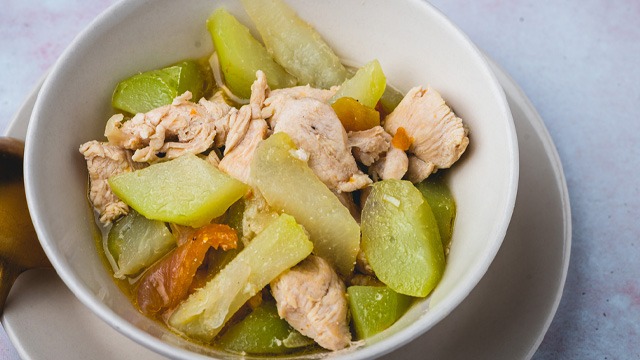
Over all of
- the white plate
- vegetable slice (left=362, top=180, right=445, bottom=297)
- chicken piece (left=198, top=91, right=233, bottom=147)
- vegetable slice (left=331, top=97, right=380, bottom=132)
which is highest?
vegetable slice (left=331, top=97, right=380, bottom=132)

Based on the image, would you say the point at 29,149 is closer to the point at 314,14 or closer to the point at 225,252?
the point at 225,252

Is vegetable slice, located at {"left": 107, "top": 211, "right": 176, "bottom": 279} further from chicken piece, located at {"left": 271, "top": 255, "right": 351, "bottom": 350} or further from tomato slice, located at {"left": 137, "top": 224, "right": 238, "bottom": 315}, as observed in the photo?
chicken piece, located at {"left": 271, "top": 255, "right": 351, "bottom": 350}

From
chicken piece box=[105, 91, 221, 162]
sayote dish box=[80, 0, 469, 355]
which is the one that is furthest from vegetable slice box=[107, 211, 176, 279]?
chicken piece box=[105, 91, 221, 162]

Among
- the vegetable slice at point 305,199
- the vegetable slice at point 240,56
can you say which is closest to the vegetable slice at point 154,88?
the vegetable slice at point 240,56

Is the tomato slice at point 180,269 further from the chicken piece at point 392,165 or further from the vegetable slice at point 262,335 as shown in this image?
the chicken piece at point 392,165

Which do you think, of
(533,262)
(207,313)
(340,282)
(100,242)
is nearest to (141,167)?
(100,242)
